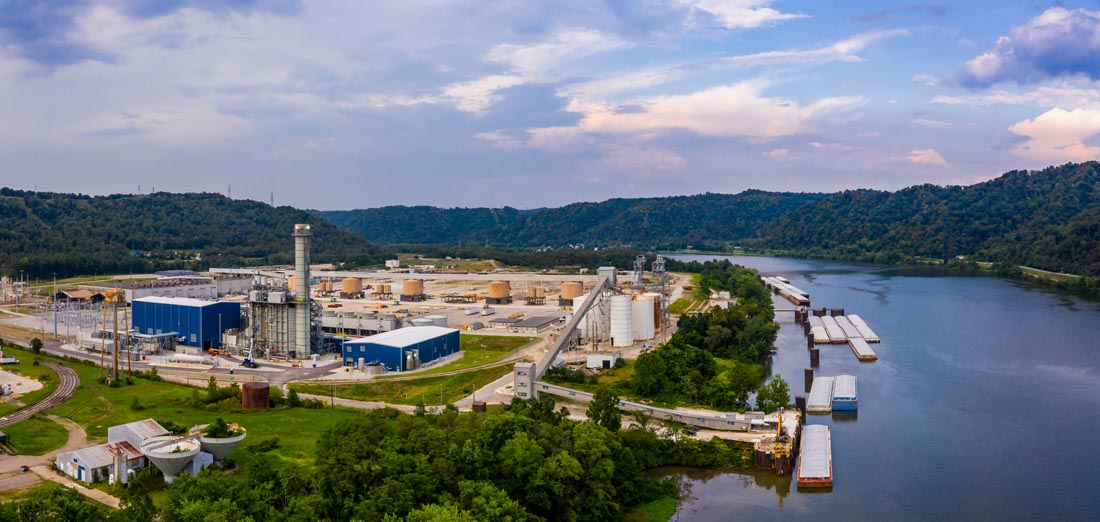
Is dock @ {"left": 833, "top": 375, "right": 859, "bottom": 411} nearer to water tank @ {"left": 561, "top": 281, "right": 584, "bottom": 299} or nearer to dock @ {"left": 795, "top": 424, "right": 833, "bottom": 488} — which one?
dock @ {"left": 795, "top": 424, "right": 833, "bottom": 488}

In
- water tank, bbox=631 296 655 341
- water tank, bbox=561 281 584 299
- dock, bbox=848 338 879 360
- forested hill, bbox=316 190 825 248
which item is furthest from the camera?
forested hill, bbox=316 190 825 248

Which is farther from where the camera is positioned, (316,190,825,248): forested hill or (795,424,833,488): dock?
(316,190,825,248): forested hill

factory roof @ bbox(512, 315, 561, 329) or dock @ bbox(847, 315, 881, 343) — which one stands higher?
factory roof @ bbox(512, 315, 561, 329)

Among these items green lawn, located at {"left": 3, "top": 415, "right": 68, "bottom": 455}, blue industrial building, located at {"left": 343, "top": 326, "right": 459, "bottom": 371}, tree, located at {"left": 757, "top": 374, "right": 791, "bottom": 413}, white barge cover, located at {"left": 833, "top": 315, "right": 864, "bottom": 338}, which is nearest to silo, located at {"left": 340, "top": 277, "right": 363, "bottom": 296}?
blue industrial building, located at {"left": 343, "top": 326, "right": 459, "bottom": 371}

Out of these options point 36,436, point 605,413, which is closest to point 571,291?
point 605,413

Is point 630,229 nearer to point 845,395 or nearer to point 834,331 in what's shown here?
point 834,331

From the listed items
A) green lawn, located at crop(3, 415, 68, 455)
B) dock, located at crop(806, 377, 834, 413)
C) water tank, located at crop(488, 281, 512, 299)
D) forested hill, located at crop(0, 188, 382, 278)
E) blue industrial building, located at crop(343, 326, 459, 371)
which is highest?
forested hill, located at crop(0, 188, 382, 278)
